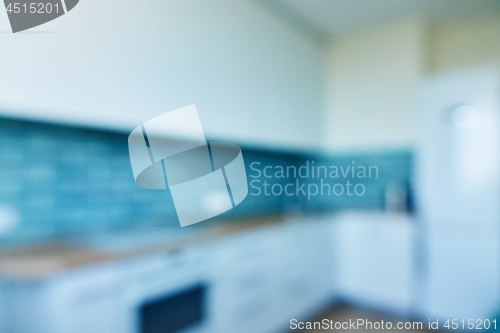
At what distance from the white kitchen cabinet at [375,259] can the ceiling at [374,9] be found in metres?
1.59

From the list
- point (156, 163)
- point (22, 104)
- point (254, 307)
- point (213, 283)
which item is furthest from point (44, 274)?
point (254, 307)

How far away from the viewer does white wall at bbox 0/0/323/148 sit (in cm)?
117

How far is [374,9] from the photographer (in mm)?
2529

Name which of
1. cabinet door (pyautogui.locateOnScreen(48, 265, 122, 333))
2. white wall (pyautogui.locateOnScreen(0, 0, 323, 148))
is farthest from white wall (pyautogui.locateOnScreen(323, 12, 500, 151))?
cabinet door (pyautogui.locateOnScreen(48, 265, 122, 333))

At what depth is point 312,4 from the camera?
7.91 feet

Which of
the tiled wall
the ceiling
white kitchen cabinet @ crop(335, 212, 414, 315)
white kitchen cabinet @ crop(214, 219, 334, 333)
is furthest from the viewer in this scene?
white kitchen cabinet @ crop(335, 212, 414, 315)

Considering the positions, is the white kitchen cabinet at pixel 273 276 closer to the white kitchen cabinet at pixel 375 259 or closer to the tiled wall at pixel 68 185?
the white kitchen cabinet at pixel 375 259

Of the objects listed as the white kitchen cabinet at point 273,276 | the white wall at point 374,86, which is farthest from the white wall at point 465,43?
A: the white kitchen cabinet at point 273,276

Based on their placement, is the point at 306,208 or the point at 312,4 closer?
the point at 312,4

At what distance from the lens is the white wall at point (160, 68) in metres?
1.17

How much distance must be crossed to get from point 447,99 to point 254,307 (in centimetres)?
195

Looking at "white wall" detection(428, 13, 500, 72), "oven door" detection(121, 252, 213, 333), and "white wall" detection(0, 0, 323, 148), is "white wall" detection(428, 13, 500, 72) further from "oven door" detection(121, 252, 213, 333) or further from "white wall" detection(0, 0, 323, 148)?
"oven door" detection(121, 252, 213, 333)

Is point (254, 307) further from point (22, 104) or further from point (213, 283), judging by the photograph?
point (22, 104)

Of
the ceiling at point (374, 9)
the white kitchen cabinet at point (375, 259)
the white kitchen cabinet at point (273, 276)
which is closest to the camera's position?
the white kitchen cabinet at point (273, 276)
